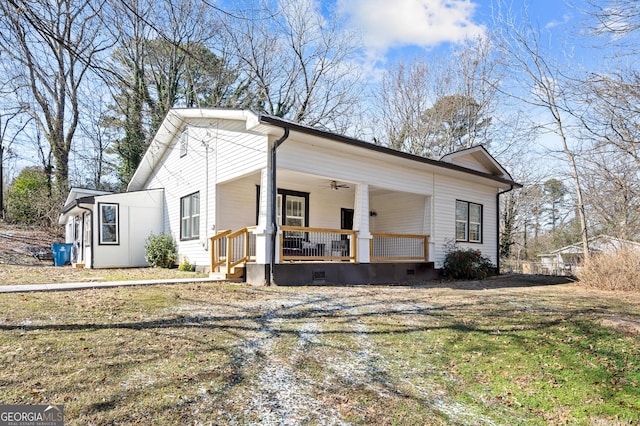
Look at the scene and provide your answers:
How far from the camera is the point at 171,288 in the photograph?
328 inches

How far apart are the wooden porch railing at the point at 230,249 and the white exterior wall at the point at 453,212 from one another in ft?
19.9

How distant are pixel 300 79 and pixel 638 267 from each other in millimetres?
20664

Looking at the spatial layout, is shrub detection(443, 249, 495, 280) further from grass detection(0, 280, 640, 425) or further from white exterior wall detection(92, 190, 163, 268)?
white exterior wall detection(92, 190, 163, 268)

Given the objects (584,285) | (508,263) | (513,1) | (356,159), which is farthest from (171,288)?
(508,263)

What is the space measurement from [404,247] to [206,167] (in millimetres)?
6742

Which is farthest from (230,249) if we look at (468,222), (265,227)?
(468,222)

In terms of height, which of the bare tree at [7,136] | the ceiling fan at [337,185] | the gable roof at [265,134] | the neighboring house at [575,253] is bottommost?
the neighboring house at [575,253]

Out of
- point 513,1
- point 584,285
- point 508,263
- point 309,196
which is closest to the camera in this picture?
point 584,285

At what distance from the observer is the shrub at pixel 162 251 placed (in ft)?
44.7

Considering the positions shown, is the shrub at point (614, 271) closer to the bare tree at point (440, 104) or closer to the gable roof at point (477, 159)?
the gable roof at point (477, 159)

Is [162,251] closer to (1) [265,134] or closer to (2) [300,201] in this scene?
(2) [300,201]

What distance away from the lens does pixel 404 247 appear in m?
13.4

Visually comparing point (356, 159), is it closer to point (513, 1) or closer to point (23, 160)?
point (513, 1)

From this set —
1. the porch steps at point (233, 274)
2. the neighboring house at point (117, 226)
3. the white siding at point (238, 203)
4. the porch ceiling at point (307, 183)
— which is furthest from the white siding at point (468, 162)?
the neighboring house at point (117, 226)
